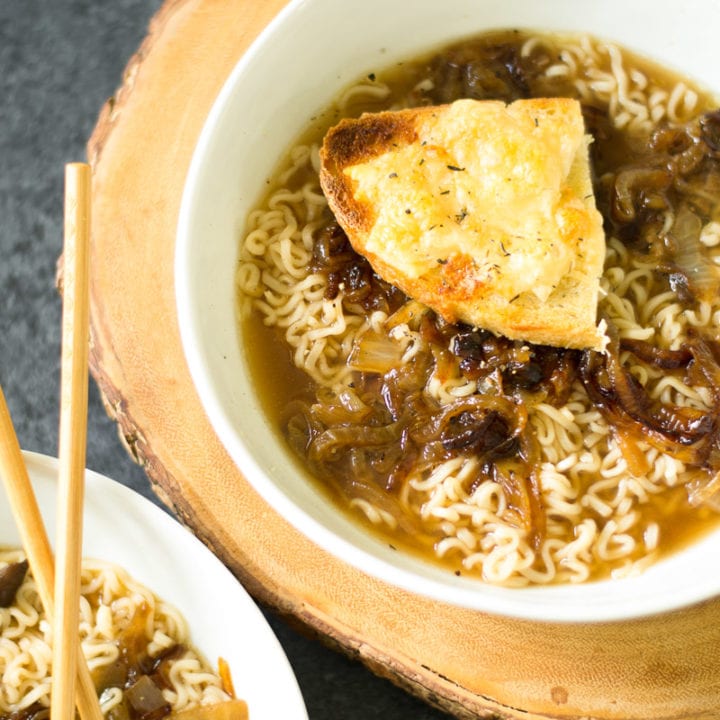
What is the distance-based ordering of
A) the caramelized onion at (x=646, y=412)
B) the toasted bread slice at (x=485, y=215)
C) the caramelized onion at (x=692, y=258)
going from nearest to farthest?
the toasted bread slice at (x=485, y=215) < the caramelized onion at (x=646, y=412) < the caramelized onion at (x=692, y=258)

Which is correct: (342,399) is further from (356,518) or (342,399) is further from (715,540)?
(715,540)

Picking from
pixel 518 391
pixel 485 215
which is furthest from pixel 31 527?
pixel 485 215

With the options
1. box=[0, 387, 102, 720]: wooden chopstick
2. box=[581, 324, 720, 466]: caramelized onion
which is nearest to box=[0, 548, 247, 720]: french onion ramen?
box=[0, 387, 102, 720]: wooden chopstick

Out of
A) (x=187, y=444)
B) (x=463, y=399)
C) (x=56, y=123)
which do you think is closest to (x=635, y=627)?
(x=463, y=399)

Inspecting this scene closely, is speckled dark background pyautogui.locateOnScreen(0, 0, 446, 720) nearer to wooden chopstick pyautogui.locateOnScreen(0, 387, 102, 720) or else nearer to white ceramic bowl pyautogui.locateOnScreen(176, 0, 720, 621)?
wooden chopstick pyautogui.locateOnScreen(0, 387, 102, 720)

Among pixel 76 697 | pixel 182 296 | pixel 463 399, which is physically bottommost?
pixel 76 697

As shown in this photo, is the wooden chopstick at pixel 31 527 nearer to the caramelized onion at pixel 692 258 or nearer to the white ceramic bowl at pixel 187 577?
the white ceramic bowl at pixel 187 577

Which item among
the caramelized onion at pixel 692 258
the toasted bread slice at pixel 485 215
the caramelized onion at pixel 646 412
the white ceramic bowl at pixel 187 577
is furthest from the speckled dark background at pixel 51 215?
the caramelized onion at pixel 692 258
